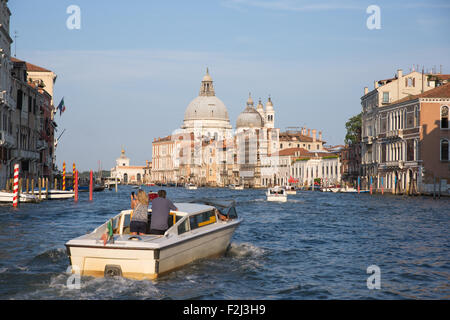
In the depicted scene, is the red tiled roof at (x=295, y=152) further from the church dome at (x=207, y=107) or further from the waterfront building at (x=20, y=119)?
the waterfront building at (x=20, y=119)

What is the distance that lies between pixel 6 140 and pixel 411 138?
117 feet

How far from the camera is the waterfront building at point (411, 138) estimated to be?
2210 inches

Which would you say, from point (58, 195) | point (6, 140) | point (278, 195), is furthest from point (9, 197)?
point (278, 195)

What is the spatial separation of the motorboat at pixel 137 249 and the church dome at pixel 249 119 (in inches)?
5667

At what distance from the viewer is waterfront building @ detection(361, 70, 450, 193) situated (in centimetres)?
5612

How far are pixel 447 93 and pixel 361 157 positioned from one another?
21644 millimetres

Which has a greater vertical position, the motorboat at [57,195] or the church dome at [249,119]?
the church dome at [249,119]

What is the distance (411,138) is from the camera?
58969mm

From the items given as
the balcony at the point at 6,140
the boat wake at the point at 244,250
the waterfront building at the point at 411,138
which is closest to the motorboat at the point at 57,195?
the balcony at the point at 6,140

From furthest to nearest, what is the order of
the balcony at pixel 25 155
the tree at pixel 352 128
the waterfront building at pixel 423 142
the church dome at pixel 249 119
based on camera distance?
the church dome at pixel 249 119 → the tree at pixel 352 128 → the waterfront building at pixel 423 142 → the balcony at pixel 25 155

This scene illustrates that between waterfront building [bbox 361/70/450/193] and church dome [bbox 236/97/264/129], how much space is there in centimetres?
8456

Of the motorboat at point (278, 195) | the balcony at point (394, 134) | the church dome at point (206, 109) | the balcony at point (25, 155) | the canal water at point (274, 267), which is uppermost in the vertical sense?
the church dome at point (206, 109)

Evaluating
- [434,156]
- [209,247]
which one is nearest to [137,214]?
[209,247]
